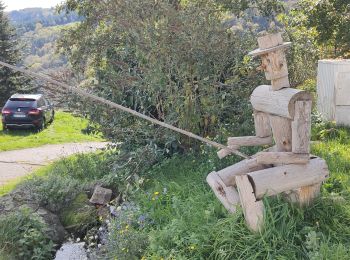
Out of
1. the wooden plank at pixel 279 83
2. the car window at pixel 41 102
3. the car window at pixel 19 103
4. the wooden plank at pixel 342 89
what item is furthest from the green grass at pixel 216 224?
the car window at pixel 41 102

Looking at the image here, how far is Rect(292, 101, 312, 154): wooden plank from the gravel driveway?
613 cm

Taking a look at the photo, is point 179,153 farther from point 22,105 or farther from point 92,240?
point 22,105

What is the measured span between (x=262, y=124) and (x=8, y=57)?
22.8 meters

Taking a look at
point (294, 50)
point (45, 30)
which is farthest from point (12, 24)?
point (45, 30)

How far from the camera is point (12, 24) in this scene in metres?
26.5

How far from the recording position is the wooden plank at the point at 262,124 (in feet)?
14.8

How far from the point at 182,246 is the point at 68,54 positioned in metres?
6.19

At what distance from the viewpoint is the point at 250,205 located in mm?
3812

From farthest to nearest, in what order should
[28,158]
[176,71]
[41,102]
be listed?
1. [41,102]
2. [28,158]
3. [176,71]

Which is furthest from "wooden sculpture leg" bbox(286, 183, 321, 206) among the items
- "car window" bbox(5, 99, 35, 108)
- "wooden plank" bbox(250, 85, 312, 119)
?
"car window" bbox(5, 99, 35, 108)

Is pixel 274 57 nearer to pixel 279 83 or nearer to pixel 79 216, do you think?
pixel 279 83

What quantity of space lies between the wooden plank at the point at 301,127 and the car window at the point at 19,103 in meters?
16.0

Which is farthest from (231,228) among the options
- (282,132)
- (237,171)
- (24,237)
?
(24,237)

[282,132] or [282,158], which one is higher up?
[282,132]
